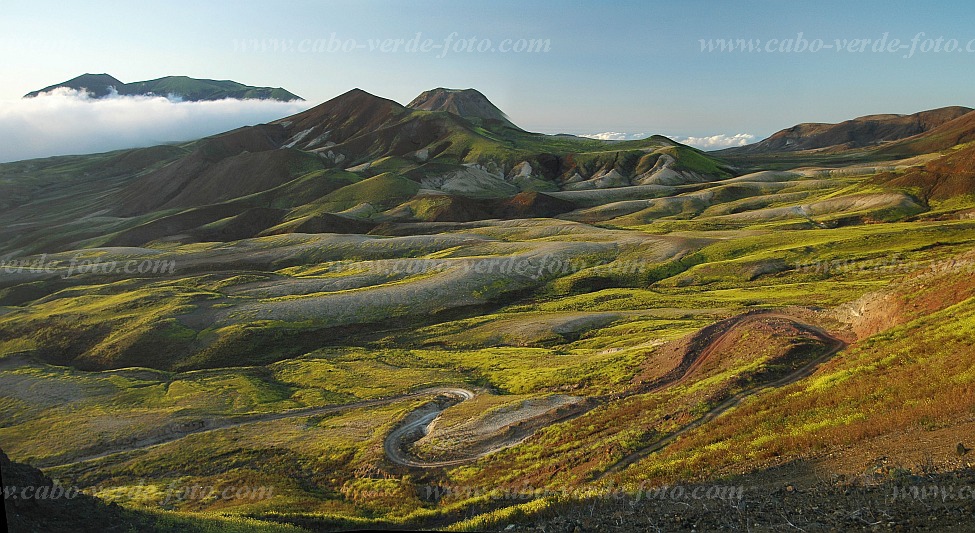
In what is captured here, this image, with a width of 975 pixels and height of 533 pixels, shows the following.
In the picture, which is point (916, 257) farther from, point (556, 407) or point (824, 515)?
point (824, 515)

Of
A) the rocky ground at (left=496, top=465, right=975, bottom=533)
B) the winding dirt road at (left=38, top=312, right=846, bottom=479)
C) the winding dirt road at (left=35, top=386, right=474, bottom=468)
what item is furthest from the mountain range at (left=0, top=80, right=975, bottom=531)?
the winding dirt road at (left=35, top=386, right=474, bottom=468)

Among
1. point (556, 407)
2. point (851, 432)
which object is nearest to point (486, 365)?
point (556, 407)

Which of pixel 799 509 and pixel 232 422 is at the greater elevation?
pixel 799 509

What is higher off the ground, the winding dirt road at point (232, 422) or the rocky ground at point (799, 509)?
the rocky ground at point (799, 509)

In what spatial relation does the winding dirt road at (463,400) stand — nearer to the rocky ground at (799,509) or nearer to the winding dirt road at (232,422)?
the winding dirt road at (232,422)

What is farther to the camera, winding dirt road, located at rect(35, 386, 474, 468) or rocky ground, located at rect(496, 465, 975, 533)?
winding dirt road, located at rect(35, 386, 474, 468)

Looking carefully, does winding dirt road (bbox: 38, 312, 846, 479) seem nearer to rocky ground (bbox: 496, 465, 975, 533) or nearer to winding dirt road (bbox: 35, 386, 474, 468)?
winding dirt road (bbox: 35, 386, 474, 468)

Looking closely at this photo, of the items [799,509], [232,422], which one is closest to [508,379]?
[232,422]

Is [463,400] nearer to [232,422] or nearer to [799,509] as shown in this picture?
[232,422]

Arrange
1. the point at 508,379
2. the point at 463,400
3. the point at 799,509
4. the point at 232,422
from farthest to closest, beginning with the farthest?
the point at 508,379, the point at 232,422, the point at 463,400, the point at 799,509

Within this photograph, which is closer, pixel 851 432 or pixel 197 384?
pixel 851 432

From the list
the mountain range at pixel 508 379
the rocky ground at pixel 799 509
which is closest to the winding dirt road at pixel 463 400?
the mountain range at pixel 508 379
